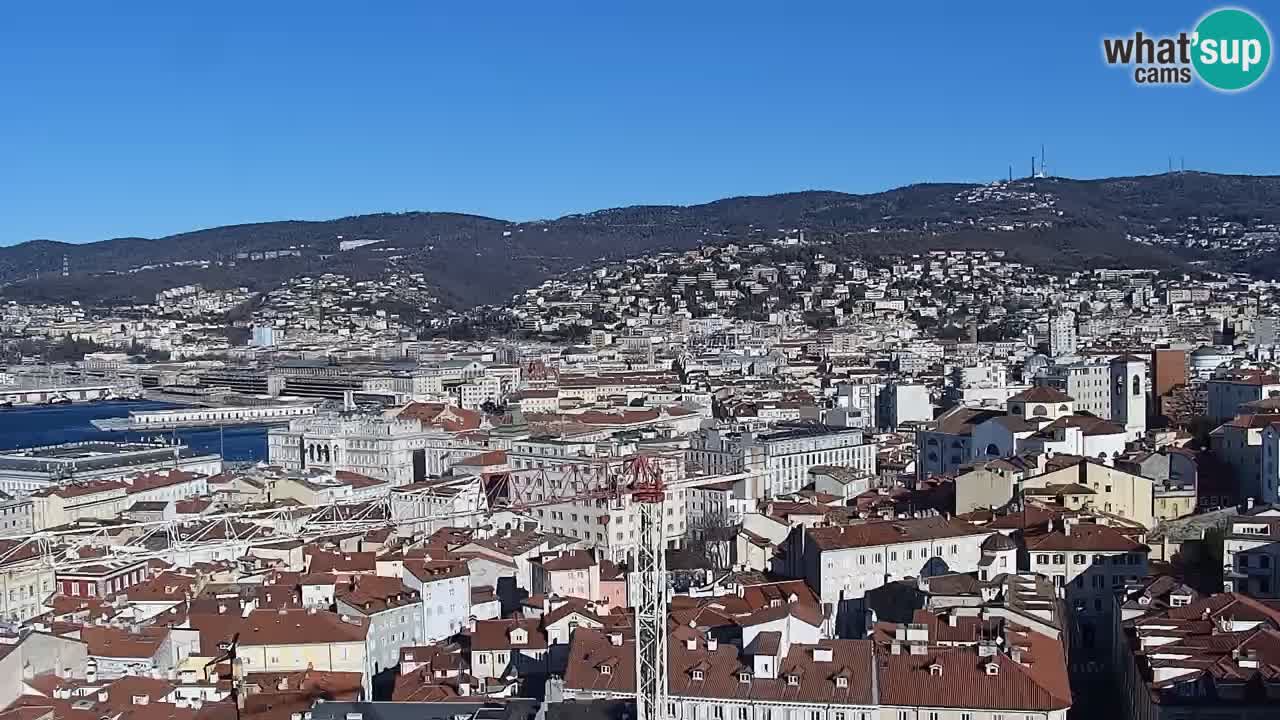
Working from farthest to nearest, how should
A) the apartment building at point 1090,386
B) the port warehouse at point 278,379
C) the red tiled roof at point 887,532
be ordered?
the port warehouse at point 278,379 < the apartment building at point 1090,386 < the red tiled roof at point 887,532

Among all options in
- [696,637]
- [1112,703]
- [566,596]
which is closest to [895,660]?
[696,637]

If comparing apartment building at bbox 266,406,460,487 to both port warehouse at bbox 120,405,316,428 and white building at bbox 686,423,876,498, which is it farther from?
port warehouse at bbox 120,405,316,428

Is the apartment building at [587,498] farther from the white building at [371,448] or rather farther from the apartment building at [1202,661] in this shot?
the apartment building at [1202,661]

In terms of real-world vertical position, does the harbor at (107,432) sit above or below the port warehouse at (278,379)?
below

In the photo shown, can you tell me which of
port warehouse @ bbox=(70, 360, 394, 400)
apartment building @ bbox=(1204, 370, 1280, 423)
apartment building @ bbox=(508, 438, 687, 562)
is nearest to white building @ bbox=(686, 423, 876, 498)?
apartment building @ bbox=(508, 438, 687, 562)

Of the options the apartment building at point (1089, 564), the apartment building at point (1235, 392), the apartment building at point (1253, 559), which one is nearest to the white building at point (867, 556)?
the apartment building at point (1089, 564)

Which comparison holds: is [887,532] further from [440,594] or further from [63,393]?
[63,393]
